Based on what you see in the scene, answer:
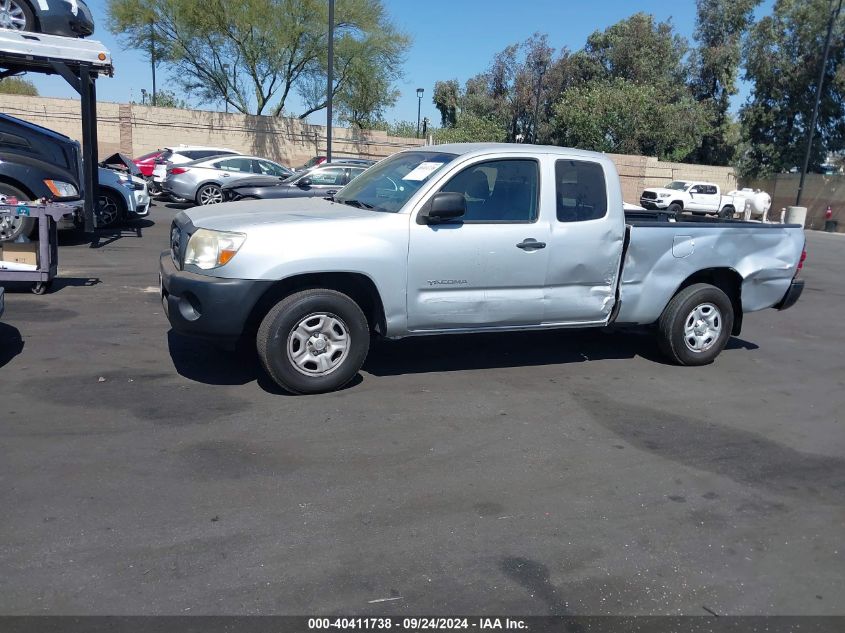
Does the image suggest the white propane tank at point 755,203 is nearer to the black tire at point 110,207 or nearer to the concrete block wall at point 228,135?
the concrete block wall at point 228,135

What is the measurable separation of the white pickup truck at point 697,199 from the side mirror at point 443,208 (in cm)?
2774

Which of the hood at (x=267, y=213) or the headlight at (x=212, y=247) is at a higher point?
the hood at (x=267, y=213)

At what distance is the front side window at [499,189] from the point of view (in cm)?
584

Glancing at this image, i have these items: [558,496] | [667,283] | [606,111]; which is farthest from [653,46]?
[558,496]

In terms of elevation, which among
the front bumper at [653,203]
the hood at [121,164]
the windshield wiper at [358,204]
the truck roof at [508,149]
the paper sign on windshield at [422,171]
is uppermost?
the truck roof at [508,149]

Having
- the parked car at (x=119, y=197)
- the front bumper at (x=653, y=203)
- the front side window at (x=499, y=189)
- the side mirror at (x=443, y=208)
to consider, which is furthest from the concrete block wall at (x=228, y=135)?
the side mirror at (x=443, y=208)

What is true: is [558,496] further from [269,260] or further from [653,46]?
[653,46]

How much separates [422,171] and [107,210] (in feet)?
32.3

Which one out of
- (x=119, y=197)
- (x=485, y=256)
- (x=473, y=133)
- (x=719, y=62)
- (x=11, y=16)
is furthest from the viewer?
(x=719, y=62)

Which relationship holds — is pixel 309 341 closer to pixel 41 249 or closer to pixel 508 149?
pixel 508 149

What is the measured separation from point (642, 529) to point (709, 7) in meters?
45.9

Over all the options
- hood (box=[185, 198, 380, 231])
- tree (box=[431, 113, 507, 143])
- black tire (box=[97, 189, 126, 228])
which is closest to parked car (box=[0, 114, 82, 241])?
black tire (box=[97, 189, 126, 228])

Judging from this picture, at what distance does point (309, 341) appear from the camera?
5.45m

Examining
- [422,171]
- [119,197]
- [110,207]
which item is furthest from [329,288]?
[110,207]
